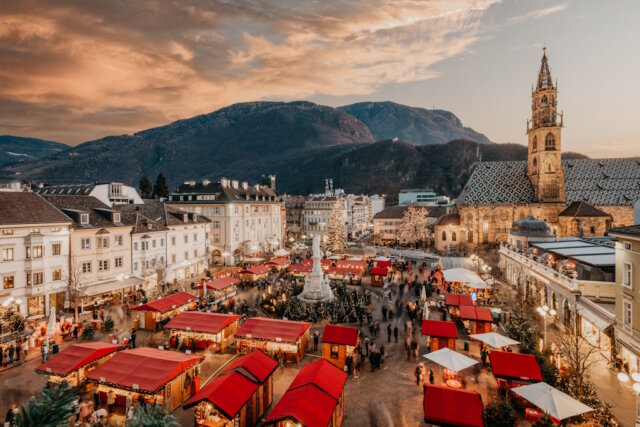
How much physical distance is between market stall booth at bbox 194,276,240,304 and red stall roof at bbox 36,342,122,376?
14.1 m

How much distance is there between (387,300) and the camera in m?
33.5

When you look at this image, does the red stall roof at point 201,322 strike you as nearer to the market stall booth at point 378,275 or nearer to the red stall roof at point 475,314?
the red stall roof at point 475,314

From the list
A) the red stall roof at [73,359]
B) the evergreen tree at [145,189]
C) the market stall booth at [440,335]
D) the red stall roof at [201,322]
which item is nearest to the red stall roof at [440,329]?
the market stall booth at [440,335]

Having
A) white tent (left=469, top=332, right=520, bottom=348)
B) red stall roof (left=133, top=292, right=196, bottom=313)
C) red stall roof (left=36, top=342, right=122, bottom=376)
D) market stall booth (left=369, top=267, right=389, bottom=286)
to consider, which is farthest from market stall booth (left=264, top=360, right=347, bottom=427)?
market stall booth (left=369, top=267, right=389, bottom=286)

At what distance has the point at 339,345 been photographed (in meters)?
19.8

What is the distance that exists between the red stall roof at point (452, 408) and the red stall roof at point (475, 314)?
453 inches

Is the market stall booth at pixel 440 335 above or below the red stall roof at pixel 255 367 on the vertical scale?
below

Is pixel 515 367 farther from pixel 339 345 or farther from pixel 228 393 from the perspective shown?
pixel 228 393

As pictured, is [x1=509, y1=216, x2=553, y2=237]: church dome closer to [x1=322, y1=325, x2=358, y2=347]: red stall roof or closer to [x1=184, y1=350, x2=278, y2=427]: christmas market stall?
[x1=322, y1=325, x2=358, y2=347]: red stall roof

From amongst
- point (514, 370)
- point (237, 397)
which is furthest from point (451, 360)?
point (237, 397)

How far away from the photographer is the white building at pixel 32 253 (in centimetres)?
2662

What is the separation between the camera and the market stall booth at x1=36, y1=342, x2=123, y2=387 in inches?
618

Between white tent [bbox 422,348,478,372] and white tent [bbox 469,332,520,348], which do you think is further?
white tent [bbox 469,332,520,348]

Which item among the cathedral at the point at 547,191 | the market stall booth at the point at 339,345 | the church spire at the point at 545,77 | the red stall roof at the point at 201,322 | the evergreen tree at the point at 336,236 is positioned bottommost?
the market stall booth at the point at 339,345
